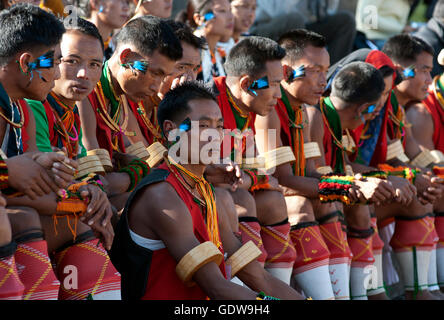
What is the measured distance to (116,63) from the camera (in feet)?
15.9

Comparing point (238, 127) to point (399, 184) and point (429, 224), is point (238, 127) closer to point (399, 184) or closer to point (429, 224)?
point (399, 184)

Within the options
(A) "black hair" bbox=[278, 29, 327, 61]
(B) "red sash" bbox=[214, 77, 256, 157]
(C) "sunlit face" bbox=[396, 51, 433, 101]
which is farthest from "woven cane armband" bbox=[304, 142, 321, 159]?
(C) "sunlit face" bbox=[396, 51, 433, 101]

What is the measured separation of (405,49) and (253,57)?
2281 millimetres

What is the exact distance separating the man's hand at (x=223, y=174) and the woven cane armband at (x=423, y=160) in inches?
124

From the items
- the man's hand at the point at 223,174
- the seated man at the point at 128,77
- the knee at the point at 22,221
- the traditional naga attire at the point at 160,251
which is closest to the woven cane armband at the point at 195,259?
the traditional naga attire at the point at 160,251

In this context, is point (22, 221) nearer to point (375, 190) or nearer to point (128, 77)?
point (128, 77)

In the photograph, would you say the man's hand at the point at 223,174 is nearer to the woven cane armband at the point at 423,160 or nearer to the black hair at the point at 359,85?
the black hair at the point at 359,85

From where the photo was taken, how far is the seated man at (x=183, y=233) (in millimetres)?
3545

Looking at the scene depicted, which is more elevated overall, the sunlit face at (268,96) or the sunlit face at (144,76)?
the sunlit face at (144,76)

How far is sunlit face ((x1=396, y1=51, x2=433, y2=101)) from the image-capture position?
7062 millimetres

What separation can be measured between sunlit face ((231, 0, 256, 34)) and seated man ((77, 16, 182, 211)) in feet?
8.99

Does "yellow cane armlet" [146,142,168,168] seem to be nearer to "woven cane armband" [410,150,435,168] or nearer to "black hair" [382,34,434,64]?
"woven cane armband" [410,150,435,168]

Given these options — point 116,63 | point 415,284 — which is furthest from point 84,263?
point 415,284
